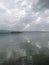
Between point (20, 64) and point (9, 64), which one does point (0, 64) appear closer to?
point (9, 64)

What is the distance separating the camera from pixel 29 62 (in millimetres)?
35625

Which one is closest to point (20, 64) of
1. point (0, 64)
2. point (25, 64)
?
point (25, 64)

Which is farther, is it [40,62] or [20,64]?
[40,62]

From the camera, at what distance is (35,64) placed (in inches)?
1331

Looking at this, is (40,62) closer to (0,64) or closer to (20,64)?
(20,64)

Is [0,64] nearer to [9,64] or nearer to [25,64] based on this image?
[9,64]

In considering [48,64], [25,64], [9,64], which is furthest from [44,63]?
[9,64]

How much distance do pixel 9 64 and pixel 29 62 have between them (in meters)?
3.65

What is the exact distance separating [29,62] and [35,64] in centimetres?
207

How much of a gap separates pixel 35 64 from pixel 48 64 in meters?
2.33

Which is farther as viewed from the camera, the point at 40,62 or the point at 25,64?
the point at 40,62

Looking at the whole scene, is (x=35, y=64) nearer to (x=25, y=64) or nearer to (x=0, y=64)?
(x=25, y=64)

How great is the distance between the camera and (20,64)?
3369 cm

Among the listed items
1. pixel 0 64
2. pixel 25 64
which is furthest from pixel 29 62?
pixel 0 64
